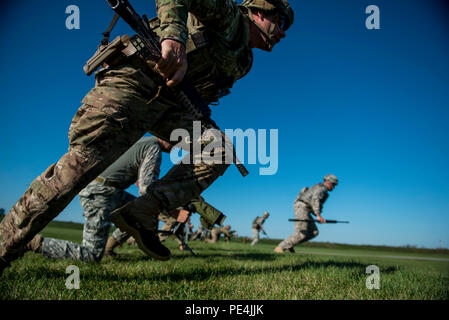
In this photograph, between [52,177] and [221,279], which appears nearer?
[52,177]

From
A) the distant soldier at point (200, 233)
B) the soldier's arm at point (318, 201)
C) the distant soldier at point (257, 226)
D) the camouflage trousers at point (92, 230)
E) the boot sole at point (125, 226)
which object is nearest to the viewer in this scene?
the boot sole at point (125, 226)

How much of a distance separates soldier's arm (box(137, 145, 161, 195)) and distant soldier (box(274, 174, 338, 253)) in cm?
665

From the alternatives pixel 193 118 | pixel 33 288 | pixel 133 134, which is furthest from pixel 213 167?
pixel 33 288

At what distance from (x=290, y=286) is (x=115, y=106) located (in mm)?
1974

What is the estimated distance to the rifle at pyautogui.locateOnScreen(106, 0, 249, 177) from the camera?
1901 millimetres

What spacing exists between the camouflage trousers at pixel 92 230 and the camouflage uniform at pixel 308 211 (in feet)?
23.0

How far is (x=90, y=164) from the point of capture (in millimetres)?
1849

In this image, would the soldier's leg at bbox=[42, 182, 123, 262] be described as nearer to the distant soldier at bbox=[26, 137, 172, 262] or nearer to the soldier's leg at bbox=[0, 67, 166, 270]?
the distant soldier at bbox=[26, 137, 172, 262]

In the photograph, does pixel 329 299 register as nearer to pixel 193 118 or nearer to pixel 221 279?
pixel 221 279

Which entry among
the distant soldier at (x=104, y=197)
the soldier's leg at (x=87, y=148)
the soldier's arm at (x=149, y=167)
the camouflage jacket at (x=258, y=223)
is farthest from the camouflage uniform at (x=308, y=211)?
the camouflage jacket at (x=258, y=223)

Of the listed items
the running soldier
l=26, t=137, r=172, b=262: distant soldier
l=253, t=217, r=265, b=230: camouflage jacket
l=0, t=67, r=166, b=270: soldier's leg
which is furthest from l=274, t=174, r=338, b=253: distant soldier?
l=253, t=217, r=265, b=230: camouflage jacket

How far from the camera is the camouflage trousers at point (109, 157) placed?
1744mm

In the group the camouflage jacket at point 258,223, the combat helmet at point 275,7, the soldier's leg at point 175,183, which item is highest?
the combat helmet at point 275,7

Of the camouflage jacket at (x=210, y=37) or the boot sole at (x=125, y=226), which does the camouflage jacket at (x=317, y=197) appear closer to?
the camouflage jacket at (x=210, y=37)
